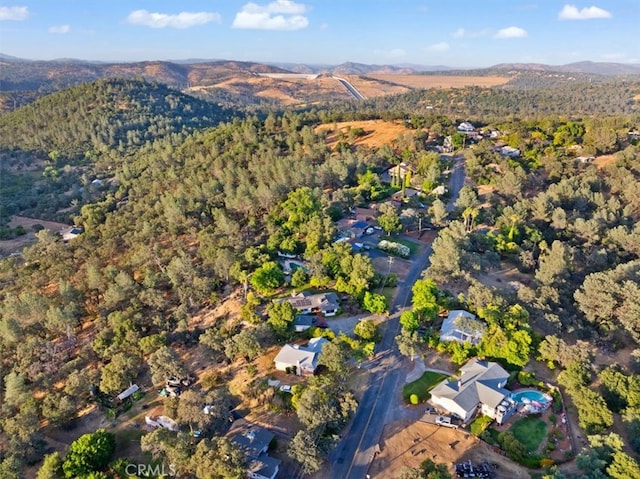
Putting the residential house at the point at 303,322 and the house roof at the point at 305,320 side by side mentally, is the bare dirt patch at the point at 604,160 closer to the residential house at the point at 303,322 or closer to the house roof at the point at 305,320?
the house roof at the point at 305,320

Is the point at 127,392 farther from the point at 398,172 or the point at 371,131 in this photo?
the point at 371,131

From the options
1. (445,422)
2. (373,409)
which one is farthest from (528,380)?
(373,409)

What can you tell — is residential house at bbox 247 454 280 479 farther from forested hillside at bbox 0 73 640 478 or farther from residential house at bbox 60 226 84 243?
residential house at bbox 60 226 84 243

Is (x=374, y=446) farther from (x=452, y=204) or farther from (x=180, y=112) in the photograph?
(x=180, y=112)

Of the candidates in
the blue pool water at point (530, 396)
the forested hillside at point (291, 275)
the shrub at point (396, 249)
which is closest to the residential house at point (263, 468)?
the forested hillside at point (291, 275)

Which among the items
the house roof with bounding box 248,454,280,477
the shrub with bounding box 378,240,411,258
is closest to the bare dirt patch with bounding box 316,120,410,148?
the shrub with bounding box 378,240,411,258

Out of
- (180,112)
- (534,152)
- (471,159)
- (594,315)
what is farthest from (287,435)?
(180,112)
